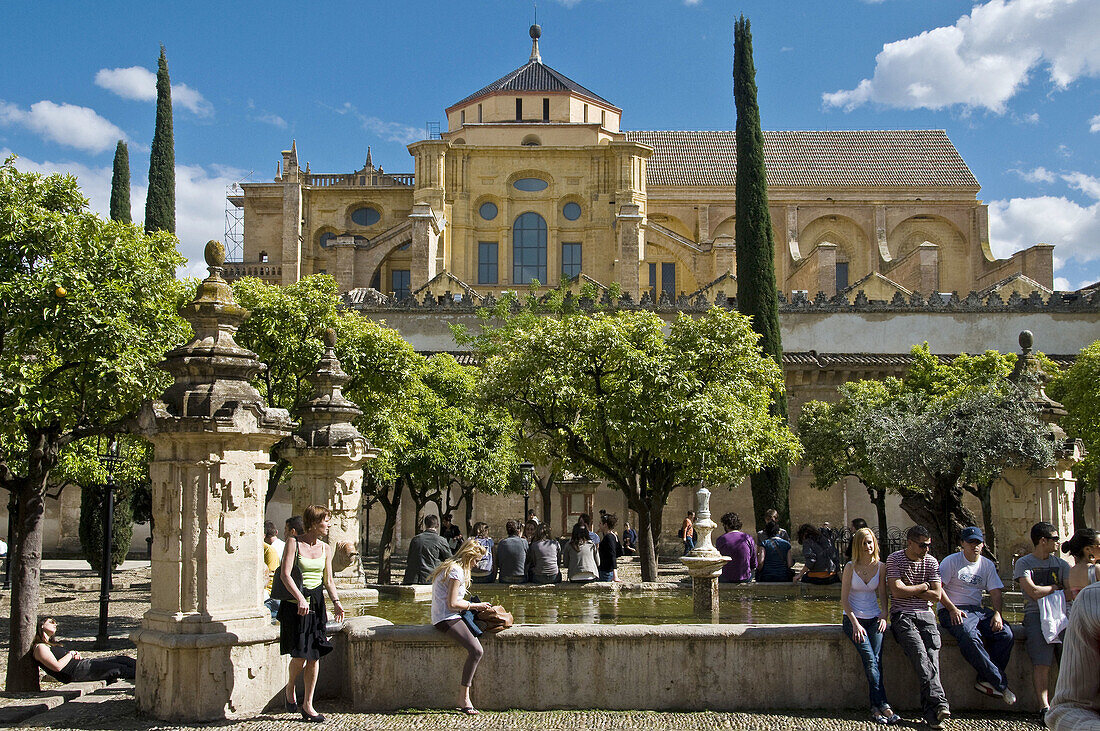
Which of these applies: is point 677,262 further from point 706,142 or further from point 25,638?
point 25,638

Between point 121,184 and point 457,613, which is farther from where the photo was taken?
point 121,184

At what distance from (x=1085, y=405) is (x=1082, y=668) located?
20.3 m

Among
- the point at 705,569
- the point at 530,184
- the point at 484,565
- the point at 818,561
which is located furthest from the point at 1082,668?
the point at 530,184

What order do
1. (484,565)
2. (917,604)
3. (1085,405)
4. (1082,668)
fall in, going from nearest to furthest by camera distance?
(1082,668) < (917,604) < (484,565) < (1085,405)

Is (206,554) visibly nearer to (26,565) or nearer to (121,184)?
(26,565)

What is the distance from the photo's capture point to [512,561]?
12.9 m

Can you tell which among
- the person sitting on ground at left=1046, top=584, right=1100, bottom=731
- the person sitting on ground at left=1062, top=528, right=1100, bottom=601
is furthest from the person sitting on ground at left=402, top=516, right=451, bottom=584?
the person sitting on ground at left=1046, top=584, right=1100, bottom=731

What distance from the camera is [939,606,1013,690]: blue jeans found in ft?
23.4

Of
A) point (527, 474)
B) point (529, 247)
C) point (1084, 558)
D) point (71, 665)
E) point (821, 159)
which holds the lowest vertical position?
point (71, 665)

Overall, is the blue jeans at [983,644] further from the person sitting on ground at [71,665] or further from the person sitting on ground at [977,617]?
the person sitting on ground at [71,665]

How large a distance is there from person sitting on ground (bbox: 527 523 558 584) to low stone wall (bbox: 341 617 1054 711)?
546 cm

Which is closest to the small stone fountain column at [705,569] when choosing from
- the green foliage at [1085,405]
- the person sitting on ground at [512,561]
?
the person sitting on ground at [512,561]

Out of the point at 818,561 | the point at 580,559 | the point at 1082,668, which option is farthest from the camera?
the point at 818,561

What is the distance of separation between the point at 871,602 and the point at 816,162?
47978 millimetres
